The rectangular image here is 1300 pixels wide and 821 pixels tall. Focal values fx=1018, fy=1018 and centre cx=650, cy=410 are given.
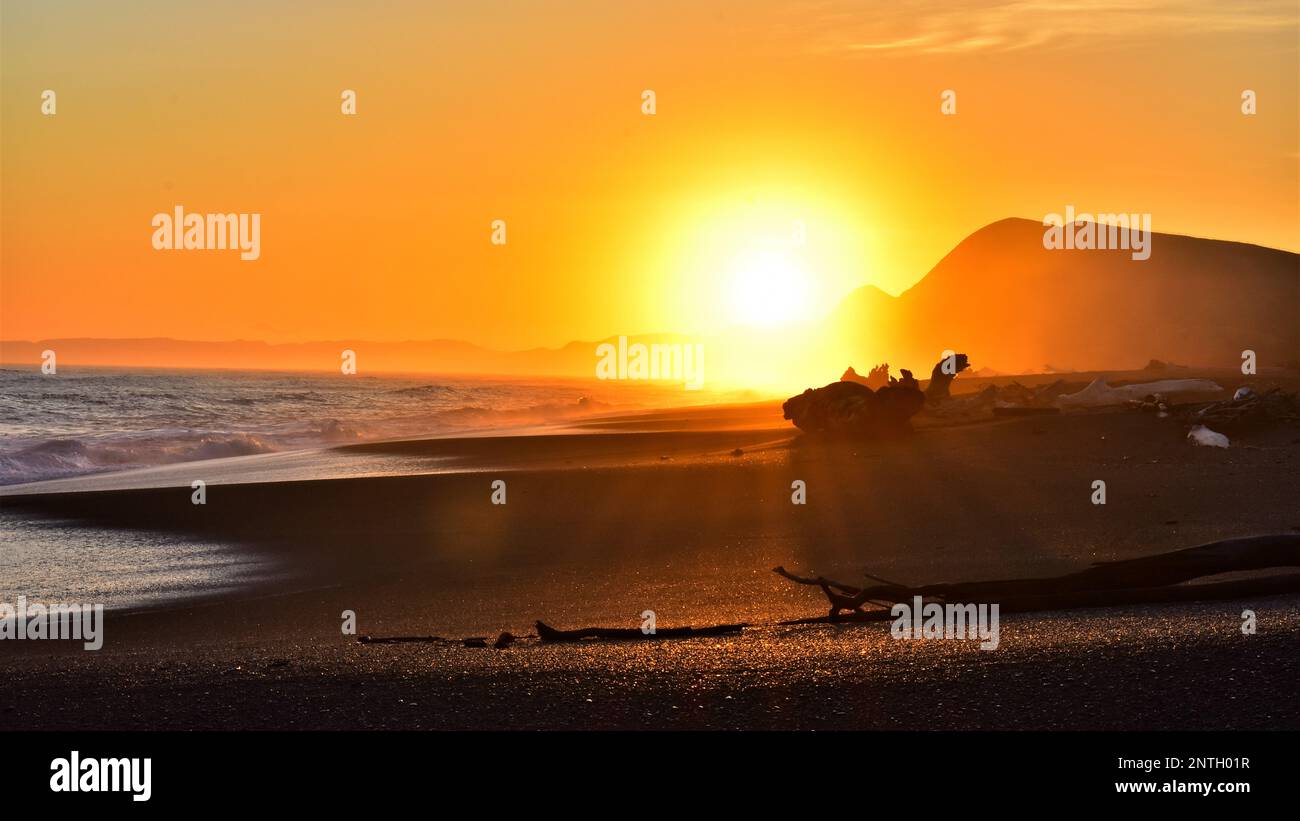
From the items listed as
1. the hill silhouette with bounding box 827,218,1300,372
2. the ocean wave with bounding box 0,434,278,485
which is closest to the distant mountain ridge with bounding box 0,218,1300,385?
the hill silhouette with bounding box 827,218,1300,372

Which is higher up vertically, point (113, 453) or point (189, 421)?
point (189, 421)

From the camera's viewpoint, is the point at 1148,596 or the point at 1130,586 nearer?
the point at 1148,596

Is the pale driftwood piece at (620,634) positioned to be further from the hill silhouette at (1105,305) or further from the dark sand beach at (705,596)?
the hill silhouette at (1105,305)

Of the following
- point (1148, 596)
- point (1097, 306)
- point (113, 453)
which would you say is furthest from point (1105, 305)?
point (1148, 596)

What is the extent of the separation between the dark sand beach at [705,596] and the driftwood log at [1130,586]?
194 mm

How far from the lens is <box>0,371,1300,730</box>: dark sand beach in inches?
203

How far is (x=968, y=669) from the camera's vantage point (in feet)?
18.2

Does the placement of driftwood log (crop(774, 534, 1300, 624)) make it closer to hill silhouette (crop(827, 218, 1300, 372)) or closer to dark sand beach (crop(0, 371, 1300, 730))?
dark sand beach (crop(0, 371, 1300, 730))

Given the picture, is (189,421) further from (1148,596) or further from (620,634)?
(1148,596)

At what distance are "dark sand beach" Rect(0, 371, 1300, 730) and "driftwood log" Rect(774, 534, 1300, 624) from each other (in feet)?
0.64

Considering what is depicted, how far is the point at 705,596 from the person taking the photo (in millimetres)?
9008

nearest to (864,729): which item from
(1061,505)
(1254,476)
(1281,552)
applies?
(1281,552)

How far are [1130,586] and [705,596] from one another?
11.3 ft
